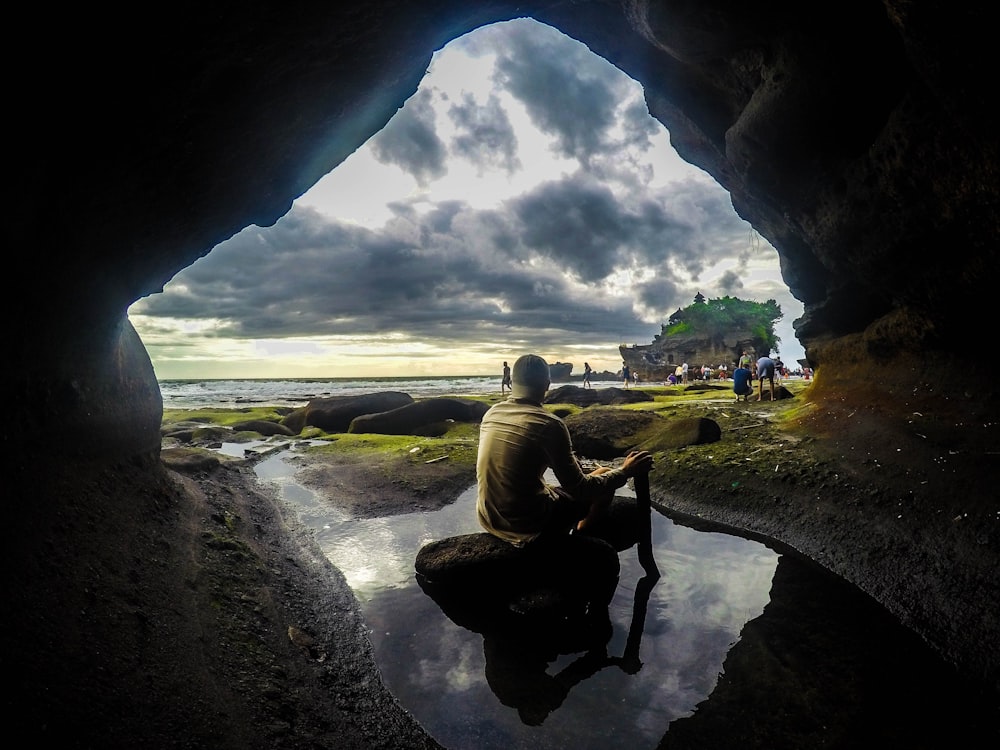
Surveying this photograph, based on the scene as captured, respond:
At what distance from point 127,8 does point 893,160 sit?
8935 millimetres

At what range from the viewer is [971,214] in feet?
19.7

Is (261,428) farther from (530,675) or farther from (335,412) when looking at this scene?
(530,675)

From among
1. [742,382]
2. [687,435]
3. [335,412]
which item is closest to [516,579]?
[687,435]

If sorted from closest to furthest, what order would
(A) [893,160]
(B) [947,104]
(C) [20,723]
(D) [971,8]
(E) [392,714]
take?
1. (C) [20,723]
2. (E) [392,714]
3. (D) [971,8]
4. (B) [947,104]
5. (A) [893,160]

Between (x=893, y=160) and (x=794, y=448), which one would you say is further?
(x=794, y=448)

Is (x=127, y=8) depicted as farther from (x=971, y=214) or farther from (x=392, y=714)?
(x=971, y=214)

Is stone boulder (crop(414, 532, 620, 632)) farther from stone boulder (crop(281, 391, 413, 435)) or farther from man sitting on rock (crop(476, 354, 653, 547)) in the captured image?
stone boulder (crop(281, 391, 413, 435))

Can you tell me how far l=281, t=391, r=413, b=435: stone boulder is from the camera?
22016 millimetres

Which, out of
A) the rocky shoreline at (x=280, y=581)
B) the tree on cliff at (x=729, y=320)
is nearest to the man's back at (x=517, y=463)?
the rocky shoreline at (x=280, y=581)

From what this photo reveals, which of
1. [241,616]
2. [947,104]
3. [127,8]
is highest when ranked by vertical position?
[947,104]

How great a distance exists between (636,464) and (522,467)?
5.88 feet

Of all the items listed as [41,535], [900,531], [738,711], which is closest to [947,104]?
[900,531]

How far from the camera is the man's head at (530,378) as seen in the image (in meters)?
4.86

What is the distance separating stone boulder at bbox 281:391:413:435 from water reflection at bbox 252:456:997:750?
17115 mm
